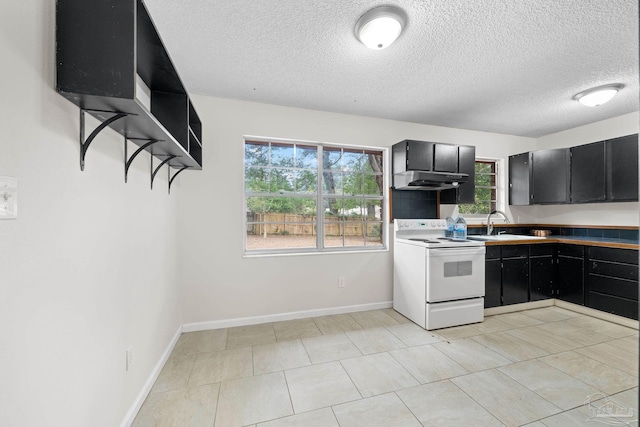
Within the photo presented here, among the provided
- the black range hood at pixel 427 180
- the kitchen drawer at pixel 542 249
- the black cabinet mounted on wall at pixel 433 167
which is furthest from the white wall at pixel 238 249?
the kitchen drawer at pixel 542 249

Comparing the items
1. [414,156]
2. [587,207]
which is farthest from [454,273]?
[587,207]

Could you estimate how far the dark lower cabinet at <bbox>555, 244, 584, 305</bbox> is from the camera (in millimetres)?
3244

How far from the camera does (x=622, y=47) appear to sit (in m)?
1.98

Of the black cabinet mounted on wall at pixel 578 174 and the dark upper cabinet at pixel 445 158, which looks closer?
the black cabinet mounted on wall at pixel 578 174

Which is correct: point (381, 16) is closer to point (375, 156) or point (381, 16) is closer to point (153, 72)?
point (153, 72)

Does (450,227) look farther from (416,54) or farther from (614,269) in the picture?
(416,54)

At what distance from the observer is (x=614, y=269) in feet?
9.67

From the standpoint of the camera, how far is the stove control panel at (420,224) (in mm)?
3379

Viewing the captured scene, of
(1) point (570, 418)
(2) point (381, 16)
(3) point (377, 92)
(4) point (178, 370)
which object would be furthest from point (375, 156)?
(4) point (178, 370)

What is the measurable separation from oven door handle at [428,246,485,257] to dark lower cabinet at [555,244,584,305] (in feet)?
4.58

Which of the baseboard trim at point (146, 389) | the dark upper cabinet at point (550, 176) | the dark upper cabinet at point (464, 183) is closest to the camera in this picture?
the baseboard trim at point (146, 389)

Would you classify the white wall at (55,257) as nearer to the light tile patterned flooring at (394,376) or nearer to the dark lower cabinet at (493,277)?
the light tile patterned flooring at (394,376)

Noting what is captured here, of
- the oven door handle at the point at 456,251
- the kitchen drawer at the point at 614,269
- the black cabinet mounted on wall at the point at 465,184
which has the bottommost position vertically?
the kitchen drawer at the point at 614,269

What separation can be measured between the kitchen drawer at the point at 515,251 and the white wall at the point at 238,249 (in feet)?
5.52
